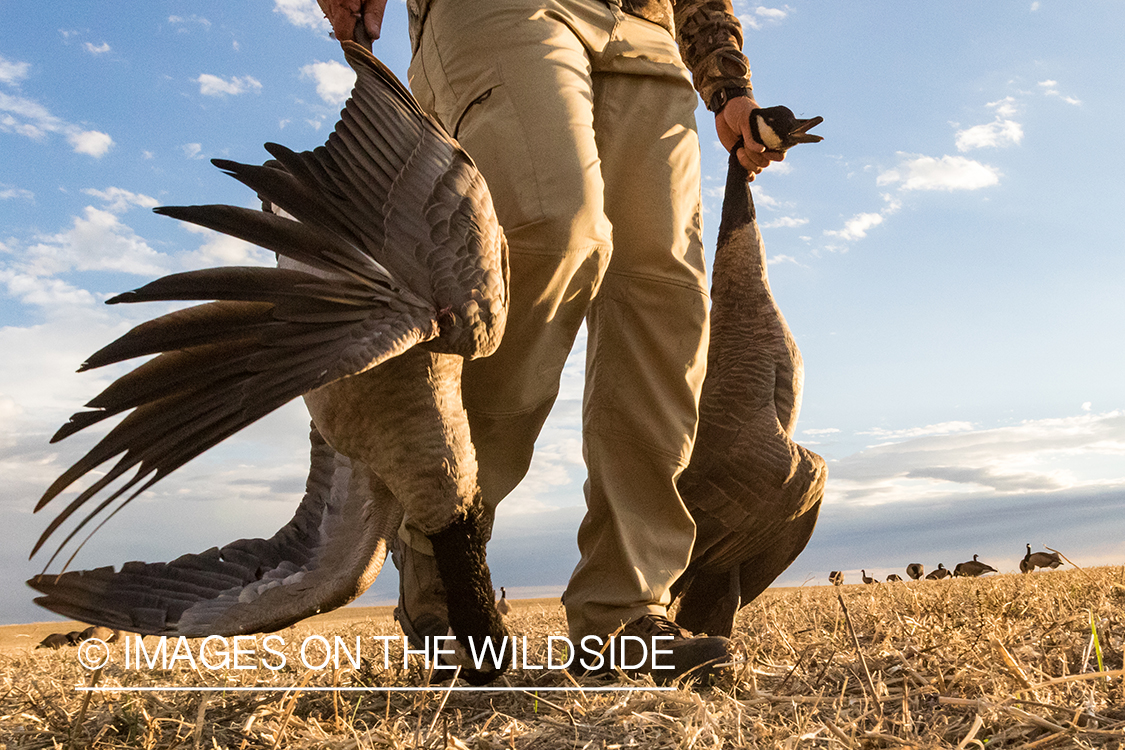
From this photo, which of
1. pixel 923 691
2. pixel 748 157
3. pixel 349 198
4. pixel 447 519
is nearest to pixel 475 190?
pixel 349 198

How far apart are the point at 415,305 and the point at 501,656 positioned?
1.00 meters

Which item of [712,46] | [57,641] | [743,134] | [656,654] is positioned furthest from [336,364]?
[57,641]

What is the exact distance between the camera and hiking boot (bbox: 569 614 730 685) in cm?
237

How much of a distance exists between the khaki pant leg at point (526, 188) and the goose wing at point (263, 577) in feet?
0.88

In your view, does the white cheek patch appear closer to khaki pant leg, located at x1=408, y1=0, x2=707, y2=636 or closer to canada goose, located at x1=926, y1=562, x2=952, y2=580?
khaki pant leg, located at x1=408, y1=0, x2=707, y2=636

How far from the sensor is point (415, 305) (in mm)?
1780

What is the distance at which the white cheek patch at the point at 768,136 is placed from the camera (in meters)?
3.51

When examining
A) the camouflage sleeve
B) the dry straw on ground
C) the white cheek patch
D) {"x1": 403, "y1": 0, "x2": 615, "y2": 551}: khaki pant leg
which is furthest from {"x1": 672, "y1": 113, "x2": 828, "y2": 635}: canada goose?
{"x1": 403, "y1": 0, "x2": 615, "y2": 551}: khaki pant leg

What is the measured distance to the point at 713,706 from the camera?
1.97 meters

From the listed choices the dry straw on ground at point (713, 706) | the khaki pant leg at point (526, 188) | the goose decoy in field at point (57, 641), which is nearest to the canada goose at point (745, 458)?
the dry straw on ground at point (713, 706)

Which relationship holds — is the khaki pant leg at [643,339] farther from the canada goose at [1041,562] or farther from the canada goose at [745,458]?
the canada goose at [1041,562]

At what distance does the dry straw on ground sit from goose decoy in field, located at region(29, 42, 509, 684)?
0.25m

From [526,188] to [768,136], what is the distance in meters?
1.60

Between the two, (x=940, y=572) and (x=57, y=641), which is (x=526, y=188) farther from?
(x=940, y=572)
